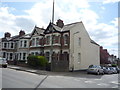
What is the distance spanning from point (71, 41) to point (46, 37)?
5.50 meters

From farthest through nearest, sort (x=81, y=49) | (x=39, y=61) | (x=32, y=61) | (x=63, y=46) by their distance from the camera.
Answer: (x=81, y=49) → (x=63, y=46) → (x=32, y=61) → (x=39, y=61)

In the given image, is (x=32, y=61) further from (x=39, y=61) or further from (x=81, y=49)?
(x=81, y=49)

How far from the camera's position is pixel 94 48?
35656 millimetres

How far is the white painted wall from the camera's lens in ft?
90.3

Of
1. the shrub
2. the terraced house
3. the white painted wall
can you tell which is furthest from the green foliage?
the white painted wall

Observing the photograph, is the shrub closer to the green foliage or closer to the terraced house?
the green foliage

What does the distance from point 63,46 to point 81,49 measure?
→ 461 cm

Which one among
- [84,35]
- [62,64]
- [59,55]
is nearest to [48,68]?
[62,64]

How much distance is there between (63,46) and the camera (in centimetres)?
2752

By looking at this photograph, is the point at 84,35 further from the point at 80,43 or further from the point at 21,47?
the point at 21,47

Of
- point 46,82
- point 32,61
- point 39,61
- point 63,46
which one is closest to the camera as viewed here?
point 46,82

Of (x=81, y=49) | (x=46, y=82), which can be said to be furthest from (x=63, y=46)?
(x=46, y=82)

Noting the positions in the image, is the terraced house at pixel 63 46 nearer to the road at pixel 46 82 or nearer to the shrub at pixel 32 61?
the shrub at pixel 32 61

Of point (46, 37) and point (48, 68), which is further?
point (46, 37)
